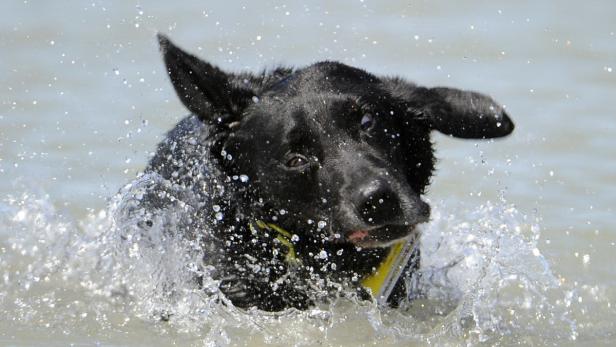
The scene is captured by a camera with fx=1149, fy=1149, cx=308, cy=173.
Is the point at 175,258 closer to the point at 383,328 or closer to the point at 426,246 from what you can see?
the point at 383,328

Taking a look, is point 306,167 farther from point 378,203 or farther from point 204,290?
point 204,290

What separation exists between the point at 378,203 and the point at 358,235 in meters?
0.32

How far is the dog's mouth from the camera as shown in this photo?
5.32 metres

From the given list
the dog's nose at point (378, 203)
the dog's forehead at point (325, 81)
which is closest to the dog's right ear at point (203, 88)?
the dog's forehead at point (325, 81)

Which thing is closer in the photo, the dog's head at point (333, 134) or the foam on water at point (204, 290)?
the dog's head at point (333, 134)

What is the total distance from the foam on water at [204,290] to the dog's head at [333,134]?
1.97ft

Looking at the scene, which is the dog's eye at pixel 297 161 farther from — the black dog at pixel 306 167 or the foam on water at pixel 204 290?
the foam on water at pixel 204 290

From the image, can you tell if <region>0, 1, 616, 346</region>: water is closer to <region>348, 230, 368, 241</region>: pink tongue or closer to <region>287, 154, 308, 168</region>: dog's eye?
<region>348, 230, 368, 241</region>: pink tongue

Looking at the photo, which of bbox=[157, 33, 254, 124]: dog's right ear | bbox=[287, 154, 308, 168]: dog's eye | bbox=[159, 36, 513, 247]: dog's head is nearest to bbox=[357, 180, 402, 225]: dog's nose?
bbox=[159, 36, 513, 247]: dog's head

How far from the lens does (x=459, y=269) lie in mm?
7094

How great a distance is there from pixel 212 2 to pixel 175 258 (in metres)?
6.91

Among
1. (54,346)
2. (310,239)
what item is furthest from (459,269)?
(54,346)

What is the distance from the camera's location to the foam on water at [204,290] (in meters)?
5.89

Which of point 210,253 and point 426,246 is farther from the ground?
point 210,253
